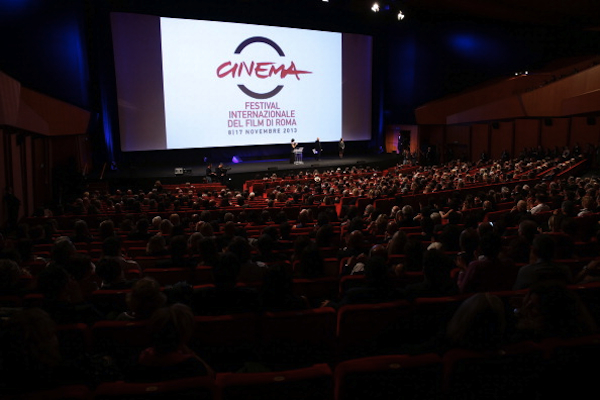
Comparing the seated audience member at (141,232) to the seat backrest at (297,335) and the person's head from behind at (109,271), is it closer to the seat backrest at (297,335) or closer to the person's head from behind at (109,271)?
the person's head from behind at (109,271)

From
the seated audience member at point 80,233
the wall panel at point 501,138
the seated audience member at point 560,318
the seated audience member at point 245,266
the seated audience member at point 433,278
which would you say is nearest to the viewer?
the seated audience member at point 560,318

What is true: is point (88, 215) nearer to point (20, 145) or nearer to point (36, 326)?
point (20, 145)

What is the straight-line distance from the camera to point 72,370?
78.2 inches

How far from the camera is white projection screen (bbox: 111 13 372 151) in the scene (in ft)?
56.2

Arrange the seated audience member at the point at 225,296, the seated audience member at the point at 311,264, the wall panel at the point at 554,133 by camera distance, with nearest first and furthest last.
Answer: the seated audience member at the point at 225,296
the seated audience member at the point at 311,264
the wall panel at the point at 554,133

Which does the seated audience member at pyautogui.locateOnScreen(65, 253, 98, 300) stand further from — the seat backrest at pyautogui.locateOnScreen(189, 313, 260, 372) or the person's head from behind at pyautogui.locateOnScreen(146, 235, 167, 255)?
the seat backrest at pyautogui.locateOnScreen(189, 313, 260, 372)

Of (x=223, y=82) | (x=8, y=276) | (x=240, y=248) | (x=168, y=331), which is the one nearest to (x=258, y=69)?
(x=223, y=82)

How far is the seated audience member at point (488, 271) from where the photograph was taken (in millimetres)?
3553

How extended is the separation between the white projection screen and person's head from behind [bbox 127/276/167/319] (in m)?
16.1

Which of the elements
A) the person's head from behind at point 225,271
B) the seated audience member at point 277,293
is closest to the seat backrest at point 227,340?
the seated audience member at point 277,293

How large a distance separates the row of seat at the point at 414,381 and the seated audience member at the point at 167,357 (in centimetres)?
12

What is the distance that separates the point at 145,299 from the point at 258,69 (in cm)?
1734

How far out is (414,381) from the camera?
6.24ft

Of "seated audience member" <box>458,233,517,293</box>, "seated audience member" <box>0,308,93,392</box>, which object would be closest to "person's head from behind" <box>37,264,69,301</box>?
"seated audience member" <box>0,308,93,392</box>
